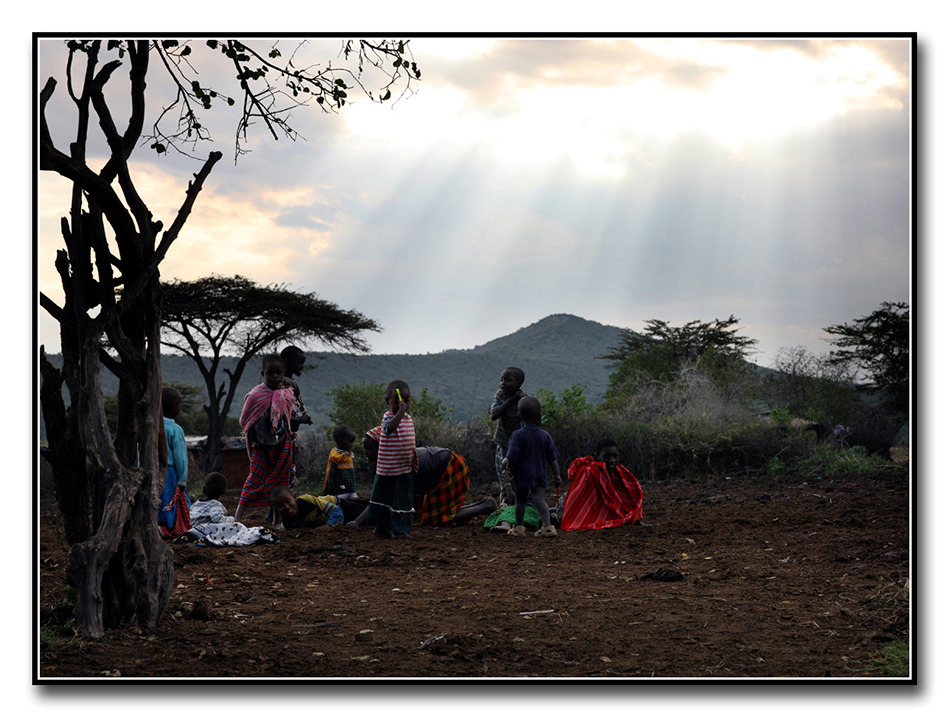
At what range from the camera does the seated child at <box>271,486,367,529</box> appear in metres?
8.45

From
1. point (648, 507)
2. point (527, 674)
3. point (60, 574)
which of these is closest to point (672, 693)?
point (527, 674)

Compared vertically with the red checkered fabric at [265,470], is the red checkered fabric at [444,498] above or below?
below

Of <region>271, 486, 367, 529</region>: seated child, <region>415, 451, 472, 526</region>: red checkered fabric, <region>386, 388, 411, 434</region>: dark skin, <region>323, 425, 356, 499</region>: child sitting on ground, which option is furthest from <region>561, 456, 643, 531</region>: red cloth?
<region>323, 425, 356, 499</region>: child sitting on ground

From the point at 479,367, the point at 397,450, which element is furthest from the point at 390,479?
the point at 479,367

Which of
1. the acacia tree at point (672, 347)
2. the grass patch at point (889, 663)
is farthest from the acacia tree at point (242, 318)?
the grass patch at point (889, 663)

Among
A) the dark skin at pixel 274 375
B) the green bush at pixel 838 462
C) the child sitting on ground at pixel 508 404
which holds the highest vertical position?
the dark skin at pixel 274 375

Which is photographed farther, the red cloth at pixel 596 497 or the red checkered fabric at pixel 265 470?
the red cloth at pixel 596 497

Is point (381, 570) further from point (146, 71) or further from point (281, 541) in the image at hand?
point (146, 71)

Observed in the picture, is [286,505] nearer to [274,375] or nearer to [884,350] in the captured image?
[274,375]

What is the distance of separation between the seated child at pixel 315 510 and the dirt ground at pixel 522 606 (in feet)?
1.25

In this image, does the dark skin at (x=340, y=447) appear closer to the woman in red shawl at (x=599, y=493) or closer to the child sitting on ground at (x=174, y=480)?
the child sitting on ground at (x=174, y=480)

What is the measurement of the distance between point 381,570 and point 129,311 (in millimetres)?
3013

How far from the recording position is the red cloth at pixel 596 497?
28.7 ft

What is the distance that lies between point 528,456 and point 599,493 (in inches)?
47.3
